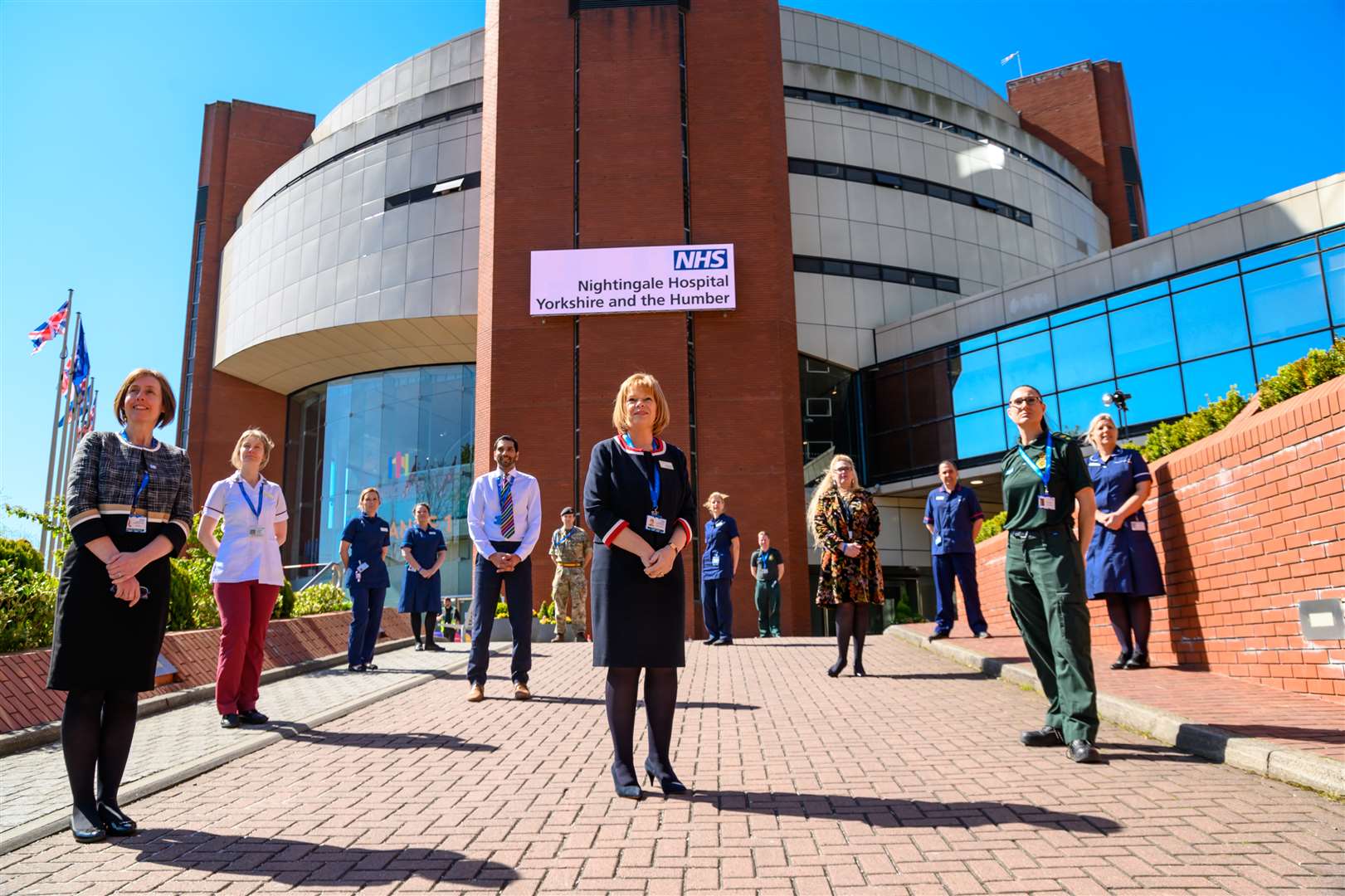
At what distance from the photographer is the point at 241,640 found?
6383 millimetres

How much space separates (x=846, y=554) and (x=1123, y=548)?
91.6 inches

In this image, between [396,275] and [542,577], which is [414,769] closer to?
[542,577]

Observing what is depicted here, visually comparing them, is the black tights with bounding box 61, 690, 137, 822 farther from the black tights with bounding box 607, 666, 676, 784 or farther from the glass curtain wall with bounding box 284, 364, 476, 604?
the glass curtain wall with bounding box 284, 364, 476, 604

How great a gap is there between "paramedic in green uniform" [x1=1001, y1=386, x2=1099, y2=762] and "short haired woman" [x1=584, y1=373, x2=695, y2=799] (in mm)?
2097

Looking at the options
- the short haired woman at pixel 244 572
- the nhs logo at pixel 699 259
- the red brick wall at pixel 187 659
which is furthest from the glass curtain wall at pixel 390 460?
the short haired woman at pixel 244 572

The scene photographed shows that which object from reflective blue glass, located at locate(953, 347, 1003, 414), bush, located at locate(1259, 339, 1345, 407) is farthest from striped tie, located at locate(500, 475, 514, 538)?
reflective blue glass, located at locate(953, 347, 1003, 414)

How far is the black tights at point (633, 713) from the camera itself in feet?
13.8

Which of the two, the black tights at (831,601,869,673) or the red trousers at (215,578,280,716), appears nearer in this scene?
the red trousers at (215,578,280,716)

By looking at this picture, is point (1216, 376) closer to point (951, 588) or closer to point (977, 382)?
point (977, 382)

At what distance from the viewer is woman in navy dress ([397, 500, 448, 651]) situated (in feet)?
39.7

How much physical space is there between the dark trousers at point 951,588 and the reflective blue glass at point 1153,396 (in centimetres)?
1373

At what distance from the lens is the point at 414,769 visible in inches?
191

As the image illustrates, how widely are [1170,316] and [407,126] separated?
24.0m

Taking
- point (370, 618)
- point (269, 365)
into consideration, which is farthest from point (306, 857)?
point (269, 365)
